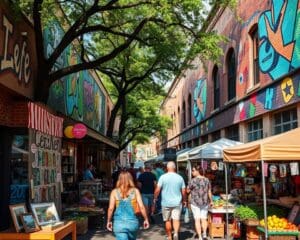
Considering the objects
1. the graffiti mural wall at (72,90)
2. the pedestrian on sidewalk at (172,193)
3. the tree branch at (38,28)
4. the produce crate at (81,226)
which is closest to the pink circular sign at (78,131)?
the graffiti mural wall at (72,90)

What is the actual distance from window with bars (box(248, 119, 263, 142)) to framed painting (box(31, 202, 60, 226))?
11625 mm

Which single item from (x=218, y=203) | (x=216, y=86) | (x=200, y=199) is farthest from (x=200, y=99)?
(x=200, y=199)

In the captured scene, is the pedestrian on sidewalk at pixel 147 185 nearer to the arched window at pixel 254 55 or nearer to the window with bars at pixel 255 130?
the window with bars at pixel 255 130

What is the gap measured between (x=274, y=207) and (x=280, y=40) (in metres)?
6.62

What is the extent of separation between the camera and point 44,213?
30.0ft

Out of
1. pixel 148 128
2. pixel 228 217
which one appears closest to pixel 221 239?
pixel 228 217

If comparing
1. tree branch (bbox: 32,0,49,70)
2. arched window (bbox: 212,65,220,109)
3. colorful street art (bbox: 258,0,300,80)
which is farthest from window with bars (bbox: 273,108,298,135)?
arched window (bbox: 212,65,220,109)

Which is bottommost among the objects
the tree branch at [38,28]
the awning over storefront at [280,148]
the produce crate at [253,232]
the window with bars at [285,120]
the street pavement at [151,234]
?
the street pavement at [151,234]

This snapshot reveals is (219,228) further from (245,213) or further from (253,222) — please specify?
(253,222)

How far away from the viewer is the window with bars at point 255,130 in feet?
63.9

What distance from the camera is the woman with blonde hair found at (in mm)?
7590

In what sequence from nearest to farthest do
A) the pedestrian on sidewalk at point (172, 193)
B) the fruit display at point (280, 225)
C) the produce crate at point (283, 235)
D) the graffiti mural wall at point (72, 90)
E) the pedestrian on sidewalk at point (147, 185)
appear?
the produce crate at point (283, 235), the fruit display at point (280, 225), the pedestrian on sidewalk at point (172, 193), the pedestrian on sidewalk at point (147, 185), the graffiti mural wall at point (72, 90)

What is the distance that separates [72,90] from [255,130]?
7.62 m

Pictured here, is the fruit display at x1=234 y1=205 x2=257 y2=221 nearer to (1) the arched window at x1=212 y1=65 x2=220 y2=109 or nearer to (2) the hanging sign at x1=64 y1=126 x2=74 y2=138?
(2) the hanging sign at x1=64 y1=126 x2=74 y2=138
